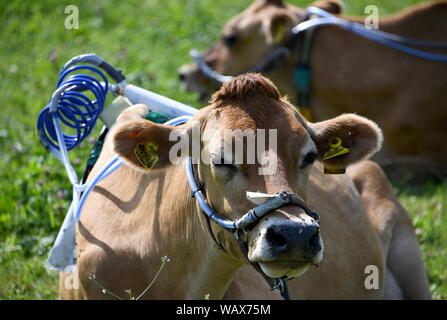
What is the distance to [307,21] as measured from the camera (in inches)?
325

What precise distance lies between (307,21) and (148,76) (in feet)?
6.82

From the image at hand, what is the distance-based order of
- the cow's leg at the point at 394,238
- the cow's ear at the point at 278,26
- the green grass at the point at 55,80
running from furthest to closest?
the cow's ear at the point at 278,26 < the green grass at the point at 55,80 < the cow's leg at the point at 394,238

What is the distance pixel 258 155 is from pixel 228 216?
1.11ft

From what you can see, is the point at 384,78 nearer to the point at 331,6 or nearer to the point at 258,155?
the point at 331,6

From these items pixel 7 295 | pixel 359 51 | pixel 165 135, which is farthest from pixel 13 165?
pixel 359 51

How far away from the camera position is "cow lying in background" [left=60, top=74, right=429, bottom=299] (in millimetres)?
3106

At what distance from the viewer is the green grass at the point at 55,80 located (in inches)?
212

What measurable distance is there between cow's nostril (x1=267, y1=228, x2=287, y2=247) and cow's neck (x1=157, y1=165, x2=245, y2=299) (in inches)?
26.6

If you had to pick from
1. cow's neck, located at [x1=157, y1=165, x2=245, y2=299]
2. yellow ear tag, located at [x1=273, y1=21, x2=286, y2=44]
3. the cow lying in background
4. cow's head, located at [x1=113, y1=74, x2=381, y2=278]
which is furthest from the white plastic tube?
yellow ear tag, located at [x1=273, y1=21, x2=286, y2=44]

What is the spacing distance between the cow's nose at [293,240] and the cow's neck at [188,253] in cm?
69

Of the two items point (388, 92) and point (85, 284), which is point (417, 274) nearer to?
point (85, 284)

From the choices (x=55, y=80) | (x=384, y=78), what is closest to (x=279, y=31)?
(x=384, y=78)

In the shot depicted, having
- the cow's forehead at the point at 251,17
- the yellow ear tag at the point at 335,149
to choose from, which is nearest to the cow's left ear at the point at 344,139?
the yellow ear tag at the point at 335,149

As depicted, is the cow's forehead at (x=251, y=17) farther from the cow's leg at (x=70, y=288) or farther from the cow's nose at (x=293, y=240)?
the cow's nose at (x=293, y=240)
